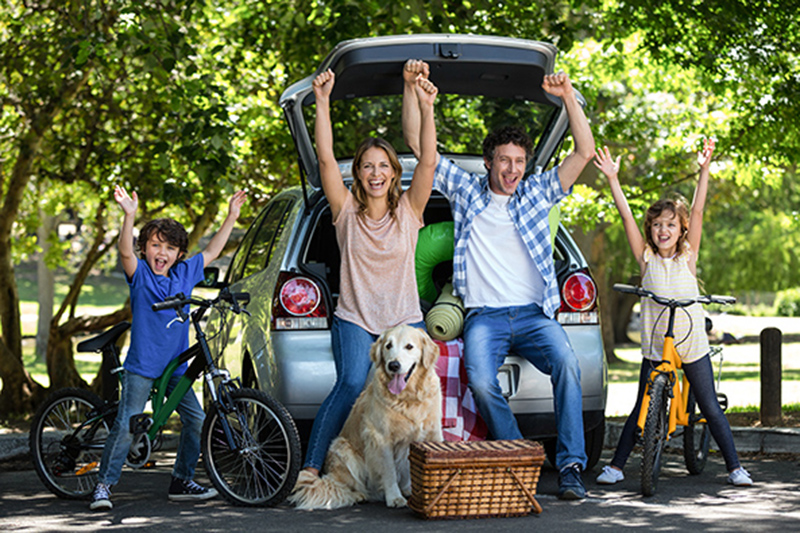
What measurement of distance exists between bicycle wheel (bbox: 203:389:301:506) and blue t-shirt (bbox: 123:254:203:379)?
0.48m

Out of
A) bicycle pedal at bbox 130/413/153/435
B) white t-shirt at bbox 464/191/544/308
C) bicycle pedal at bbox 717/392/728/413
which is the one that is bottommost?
bicycle pedal at bbox 130/413/153/435

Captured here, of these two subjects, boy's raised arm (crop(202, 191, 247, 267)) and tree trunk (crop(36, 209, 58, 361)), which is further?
tree trunk (crop(36, 209, 58, 361))

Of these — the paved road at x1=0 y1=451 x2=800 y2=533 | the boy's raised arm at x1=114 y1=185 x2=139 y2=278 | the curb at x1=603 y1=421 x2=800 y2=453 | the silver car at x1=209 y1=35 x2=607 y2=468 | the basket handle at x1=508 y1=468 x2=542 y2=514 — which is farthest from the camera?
the curb at x1=603 y1=421 x2=800 y2=453

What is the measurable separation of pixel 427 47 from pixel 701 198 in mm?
1936

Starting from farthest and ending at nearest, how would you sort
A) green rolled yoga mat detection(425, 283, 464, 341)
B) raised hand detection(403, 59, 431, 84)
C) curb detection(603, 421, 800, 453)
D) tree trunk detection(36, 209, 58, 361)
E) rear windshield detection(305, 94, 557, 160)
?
tree trunk detection(36, 209, 58, 361) < curb detection(603, 421, 800, 453) < rear windshield detection(305, 94, 557, 160) < green rolled yoga mat detection(425, 283, 464, 341) < raised hand detection(403, 59, 431, 84)


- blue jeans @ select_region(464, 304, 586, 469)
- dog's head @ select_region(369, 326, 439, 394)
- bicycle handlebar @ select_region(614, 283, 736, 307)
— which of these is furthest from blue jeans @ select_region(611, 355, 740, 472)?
dog's head @ select_region(369, 326, 439, 394)

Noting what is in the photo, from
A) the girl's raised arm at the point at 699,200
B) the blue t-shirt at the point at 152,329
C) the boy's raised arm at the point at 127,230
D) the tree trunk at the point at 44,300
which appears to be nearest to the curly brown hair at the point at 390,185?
the blue t-shirt at the point at 152,329

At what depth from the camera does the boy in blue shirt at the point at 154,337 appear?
20.5ft

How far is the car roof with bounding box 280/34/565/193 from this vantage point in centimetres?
655

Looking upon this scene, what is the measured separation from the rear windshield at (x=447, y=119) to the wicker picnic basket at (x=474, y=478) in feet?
8.24

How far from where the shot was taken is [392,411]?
5.99m

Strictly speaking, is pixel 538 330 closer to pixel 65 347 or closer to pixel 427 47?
pixel 427 47

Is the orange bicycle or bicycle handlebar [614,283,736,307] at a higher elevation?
bicycle handlebar [614,283,736,307]

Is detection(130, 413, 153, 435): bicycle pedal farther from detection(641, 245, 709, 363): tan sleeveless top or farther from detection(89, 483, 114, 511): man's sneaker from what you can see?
detection(641, 245, 709, 363): tan sleeveless top
